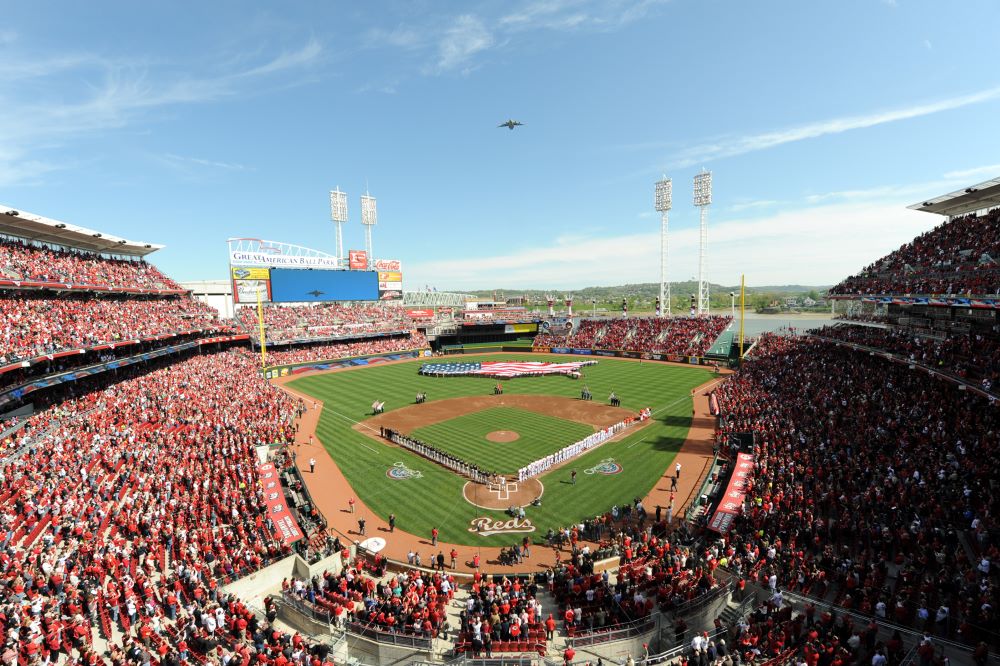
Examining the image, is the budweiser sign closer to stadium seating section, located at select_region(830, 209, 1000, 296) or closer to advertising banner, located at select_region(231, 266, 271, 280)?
stadium seating section, located at select_region(830, 209, 1000, 296)

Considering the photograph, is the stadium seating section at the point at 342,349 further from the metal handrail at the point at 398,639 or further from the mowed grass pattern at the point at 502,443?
the metal handrail at the point at 398,639

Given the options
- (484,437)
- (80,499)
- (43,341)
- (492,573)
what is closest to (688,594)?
(492,573)

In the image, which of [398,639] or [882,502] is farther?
[882,502]

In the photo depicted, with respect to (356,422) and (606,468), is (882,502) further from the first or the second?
(356,422)

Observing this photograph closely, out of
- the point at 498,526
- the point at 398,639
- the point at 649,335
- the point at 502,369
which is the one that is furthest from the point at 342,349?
the point at 398,639

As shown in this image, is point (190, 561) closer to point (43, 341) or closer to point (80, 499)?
point (80, 499)

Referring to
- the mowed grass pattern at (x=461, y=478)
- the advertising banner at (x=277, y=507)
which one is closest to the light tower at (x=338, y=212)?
the mowed grass pattern at (x=461, y=478)

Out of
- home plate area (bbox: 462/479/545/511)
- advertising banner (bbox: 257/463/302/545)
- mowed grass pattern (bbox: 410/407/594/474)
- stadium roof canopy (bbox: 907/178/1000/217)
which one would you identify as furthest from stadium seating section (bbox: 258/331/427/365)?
stadium roof canopy (bbox: 907/178/1000/217)
